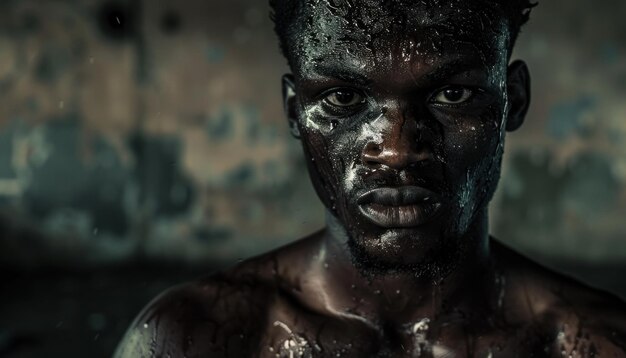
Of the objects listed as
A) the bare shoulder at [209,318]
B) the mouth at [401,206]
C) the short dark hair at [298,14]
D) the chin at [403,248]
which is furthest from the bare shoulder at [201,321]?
the short dark hair at [298,14]

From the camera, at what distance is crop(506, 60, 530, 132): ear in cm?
197

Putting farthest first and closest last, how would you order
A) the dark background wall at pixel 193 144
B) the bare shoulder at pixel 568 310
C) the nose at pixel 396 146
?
1. the dark background wall at pixel 193 144
2. the bare shoulder at pixel 568 310
3. the nose at pixel 396 146

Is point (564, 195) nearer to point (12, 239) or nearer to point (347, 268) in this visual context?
point (12, 239)

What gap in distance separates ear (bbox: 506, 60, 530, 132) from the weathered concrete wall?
4044mm

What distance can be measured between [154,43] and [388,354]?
4.49 meters

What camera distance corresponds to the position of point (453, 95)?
1.75 metres

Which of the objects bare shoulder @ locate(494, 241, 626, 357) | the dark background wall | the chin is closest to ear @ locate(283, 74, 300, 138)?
the chin

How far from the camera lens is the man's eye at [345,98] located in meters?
1.75

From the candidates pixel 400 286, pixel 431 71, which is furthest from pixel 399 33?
pixel 400 286

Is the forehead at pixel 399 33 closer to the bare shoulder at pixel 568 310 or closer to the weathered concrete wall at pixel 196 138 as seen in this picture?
the bare shoulder at pixel 568 310

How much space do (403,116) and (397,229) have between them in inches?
7.9

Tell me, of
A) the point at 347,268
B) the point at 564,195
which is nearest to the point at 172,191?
the point at 564,195

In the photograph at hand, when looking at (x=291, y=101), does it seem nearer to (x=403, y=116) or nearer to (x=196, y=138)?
(x=403, y=116)

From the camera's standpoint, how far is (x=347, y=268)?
1.97 meters
